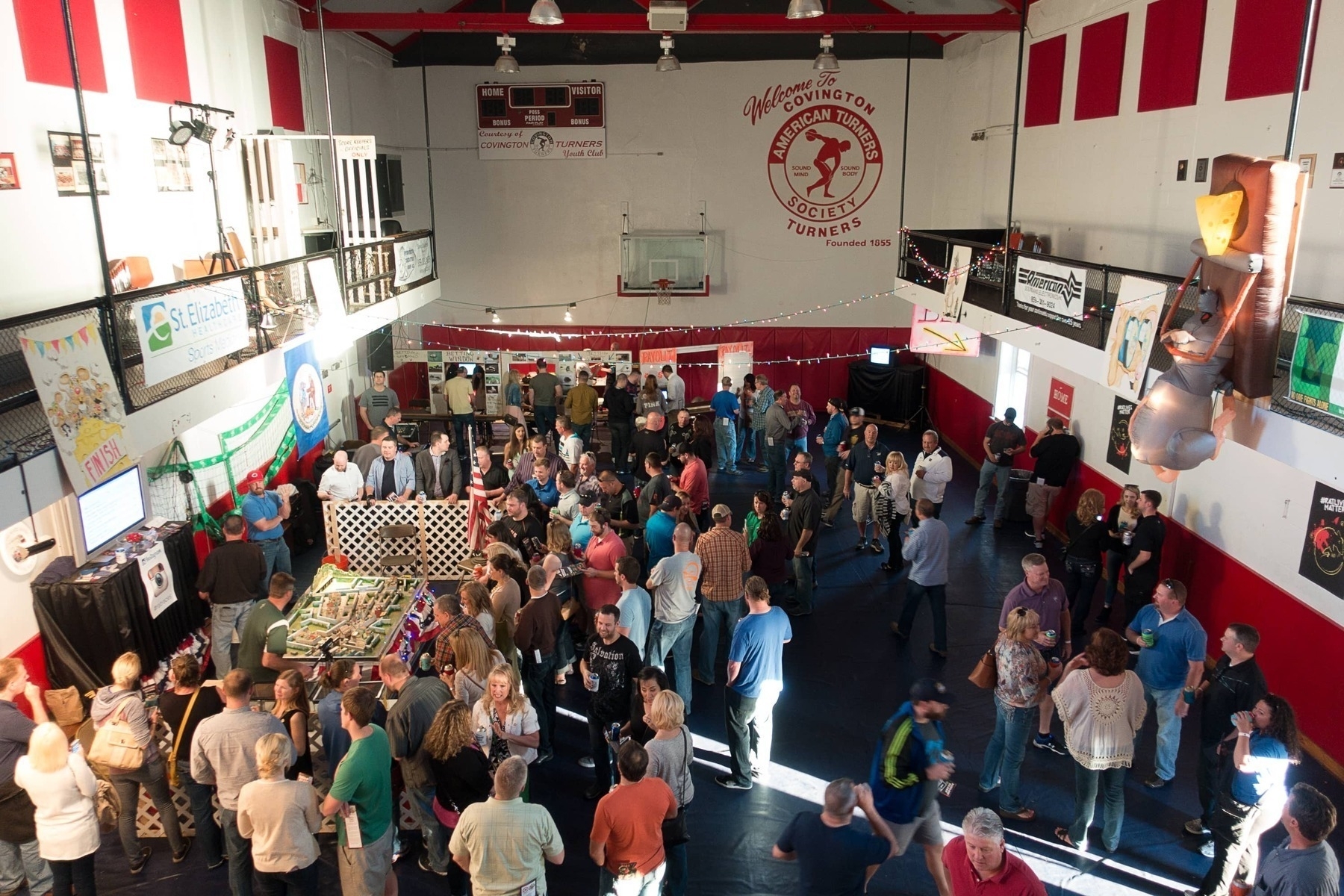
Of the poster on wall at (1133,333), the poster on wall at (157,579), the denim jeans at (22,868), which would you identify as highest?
the poster on wall at (1133,333)

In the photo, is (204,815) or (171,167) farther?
(171,167)

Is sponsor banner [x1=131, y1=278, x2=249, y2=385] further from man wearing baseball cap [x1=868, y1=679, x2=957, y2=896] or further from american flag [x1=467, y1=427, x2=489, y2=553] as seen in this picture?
man wearing baseball cap [x1=868, y1=679, x2=957, y2=896]

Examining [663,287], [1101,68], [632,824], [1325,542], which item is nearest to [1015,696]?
[632,824]

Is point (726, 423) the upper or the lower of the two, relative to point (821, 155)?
lower

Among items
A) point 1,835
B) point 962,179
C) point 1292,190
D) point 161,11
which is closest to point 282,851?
point 1,835

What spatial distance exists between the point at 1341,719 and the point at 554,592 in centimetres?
547

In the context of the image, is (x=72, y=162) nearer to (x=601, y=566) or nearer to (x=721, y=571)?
(x=601, y=566)

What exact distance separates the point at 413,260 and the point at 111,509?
720 cm

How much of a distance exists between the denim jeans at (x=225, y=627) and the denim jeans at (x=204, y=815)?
194cm

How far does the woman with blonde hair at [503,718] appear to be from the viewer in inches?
193

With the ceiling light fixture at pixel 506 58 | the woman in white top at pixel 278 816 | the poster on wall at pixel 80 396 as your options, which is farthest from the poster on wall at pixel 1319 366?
the ceiling light fixture at pixel 506 58

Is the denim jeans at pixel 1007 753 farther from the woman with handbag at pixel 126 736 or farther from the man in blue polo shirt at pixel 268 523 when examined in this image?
the man in blue polo shirt at pixel 268 523

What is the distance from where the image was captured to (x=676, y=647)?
677cm

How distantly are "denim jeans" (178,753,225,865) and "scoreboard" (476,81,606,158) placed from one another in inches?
540
